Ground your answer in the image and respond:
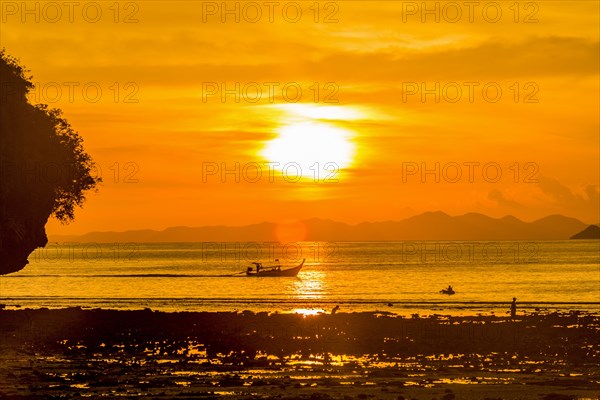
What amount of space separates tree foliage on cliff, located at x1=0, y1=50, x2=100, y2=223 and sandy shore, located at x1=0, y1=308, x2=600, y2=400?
30.2ft

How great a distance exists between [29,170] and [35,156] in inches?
55.3

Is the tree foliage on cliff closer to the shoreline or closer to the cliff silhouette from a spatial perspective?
the cliff silhouette

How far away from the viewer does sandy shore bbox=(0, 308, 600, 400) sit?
108ft

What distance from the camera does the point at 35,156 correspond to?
214ft

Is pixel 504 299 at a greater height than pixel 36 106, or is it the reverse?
pixel 36 106

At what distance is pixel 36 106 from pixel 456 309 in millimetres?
40353

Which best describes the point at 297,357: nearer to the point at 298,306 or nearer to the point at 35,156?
the point at 35,156

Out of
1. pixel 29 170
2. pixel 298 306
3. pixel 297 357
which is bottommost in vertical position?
pixel 298 306

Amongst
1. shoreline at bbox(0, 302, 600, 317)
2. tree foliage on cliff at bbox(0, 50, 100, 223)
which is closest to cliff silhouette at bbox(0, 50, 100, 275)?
tree foliage on cliff at bbox(0, 50, 100, 223)

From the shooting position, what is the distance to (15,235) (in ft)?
208

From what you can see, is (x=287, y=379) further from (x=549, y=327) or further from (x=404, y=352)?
(x=549, y=327)

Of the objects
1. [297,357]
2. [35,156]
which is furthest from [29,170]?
[297,357]

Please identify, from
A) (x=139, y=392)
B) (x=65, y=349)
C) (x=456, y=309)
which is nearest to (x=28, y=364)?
(x=65, y=349)

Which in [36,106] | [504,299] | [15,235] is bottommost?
[504,299]
